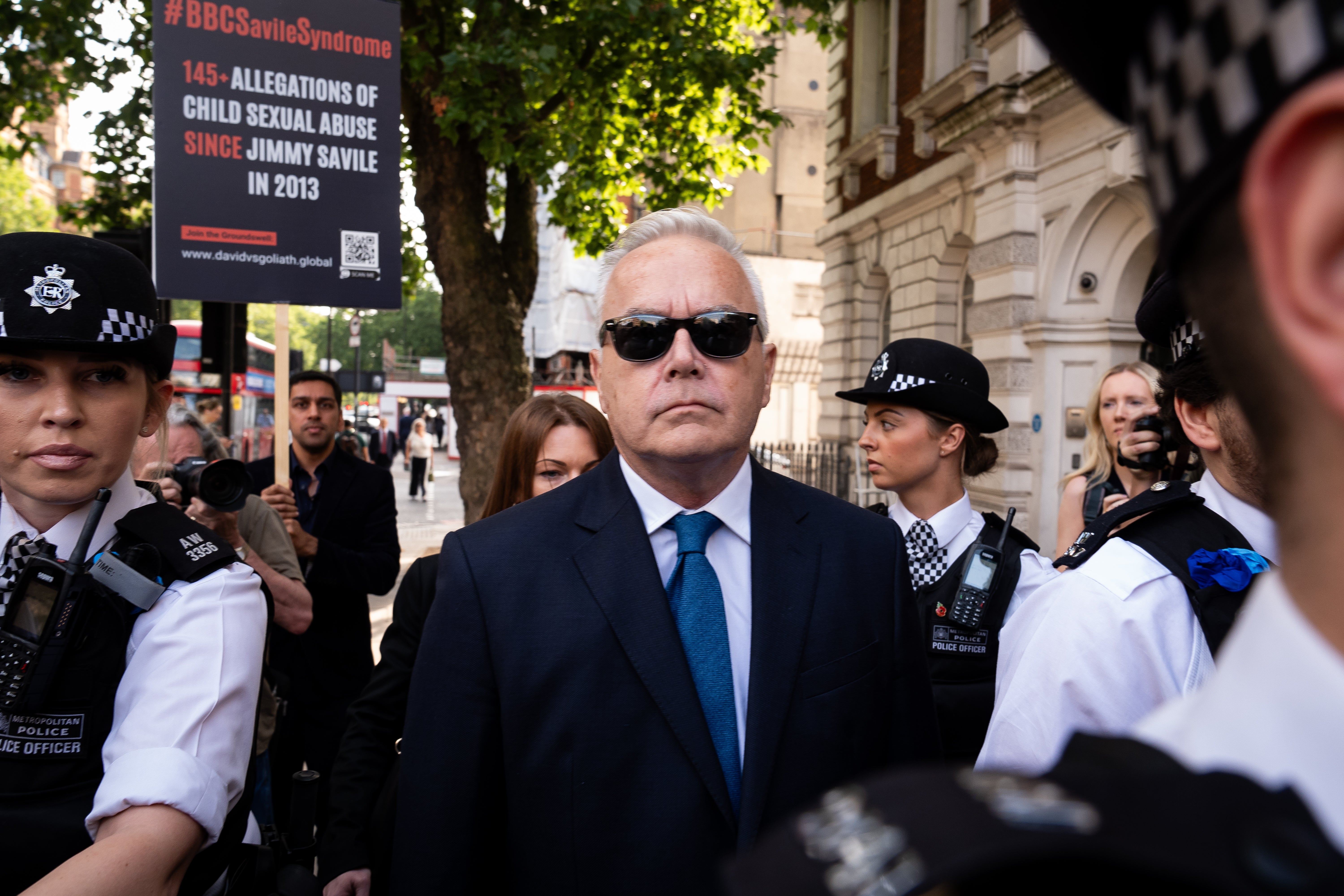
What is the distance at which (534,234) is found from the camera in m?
9.88

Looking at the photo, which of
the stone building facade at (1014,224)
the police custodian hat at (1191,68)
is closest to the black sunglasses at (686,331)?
the police custodian hat at (1191,68)

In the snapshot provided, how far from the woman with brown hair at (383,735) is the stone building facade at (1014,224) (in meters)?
6.20

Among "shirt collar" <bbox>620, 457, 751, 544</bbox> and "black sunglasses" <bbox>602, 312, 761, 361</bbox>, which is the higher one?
"black sunglasses" <bbox>602, 312, 761, 361</bbox>

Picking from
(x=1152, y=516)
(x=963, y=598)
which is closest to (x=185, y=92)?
(x=963, y=598)

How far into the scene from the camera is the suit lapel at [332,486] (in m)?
5.08

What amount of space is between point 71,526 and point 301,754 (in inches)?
112

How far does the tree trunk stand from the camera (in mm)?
8891

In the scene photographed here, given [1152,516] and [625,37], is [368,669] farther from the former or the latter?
[625,37]

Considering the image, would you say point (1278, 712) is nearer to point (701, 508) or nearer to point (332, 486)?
point (701, 508)

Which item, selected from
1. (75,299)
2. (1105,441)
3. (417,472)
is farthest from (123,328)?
(417,472)

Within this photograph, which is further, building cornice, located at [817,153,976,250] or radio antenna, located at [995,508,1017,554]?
building cornice, located at [817,153,976,250]

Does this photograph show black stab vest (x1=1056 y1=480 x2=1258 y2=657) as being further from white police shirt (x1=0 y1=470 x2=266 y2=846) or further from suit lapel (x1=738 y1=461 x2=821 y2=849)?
white police shirt (x1=0 y1=470 x2=266 y2=846)

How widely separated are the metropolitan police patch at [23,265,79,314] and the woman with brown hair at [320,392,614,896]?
107 centimetres

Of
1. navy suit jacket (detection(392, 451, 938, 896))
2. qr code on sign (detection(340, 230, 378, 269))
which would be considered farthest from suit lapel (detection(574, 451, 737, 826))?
qr code on sign (detection(340, 230, 378, 269))
